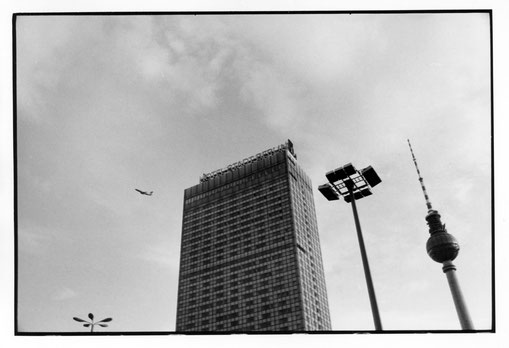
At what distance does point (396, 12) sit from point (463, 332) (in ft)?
23.7

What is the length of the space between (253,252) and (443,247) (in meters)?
48.0

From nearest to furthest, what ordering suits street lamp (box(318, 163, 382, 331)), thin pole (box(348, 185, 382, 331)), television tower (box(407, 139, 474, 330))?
thin pole (box(348, 185, 382, 331)) < street lamp (box(318, 163, 382, 331)) < television tower (box(407, 139, 474, 330))

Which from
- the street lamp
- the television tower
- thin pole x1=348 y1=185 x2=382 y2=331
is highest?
the television tower

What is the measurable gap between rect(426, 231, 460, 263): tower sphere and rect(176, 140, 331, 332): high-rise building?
29.9 meters

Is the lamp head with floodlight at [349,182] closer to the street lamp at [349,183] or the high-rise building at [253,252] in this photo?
the street lamp at [349,183]

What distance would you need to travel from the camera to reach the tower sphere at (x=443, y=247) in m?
66.7

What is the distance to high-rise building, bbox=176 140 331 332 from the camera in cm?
9481

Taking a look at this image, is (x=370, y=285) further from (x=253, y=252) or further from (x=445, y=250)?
(x=253, y=252)

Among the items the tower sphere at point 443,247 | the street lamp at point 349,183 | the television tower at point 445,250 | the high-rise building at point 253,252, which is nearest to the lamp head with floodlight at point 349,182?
the street lamp at point 349,183

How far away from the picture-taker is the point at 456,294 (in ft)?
236

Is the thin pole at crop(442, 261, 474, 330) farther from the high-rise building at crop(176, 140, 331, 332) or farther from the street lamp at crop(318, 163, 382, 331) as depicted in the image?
the street lamp at crop(318, 163, 382, 331)

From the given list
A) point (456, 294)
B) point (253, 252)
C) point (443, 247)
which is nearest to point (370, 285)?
point (443, 247)

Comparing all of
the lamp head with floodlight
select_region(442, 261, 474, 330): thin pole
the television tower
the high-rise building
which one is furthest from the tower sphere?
the lamp head with floodlight
